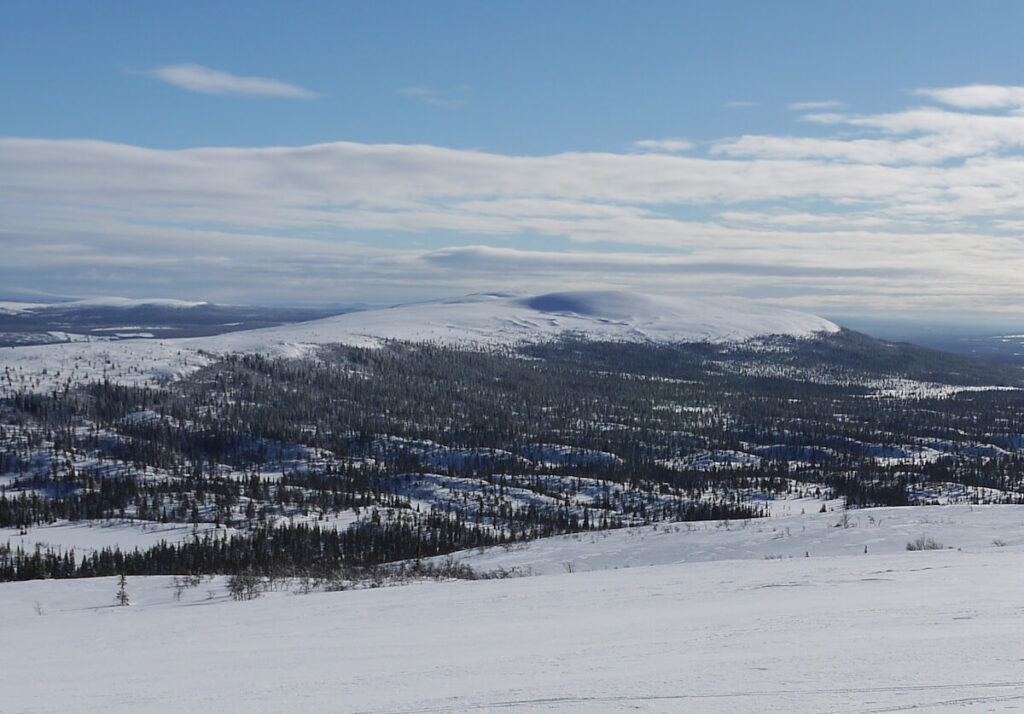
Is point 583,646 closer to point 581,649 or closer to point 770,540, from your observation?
point 581,649

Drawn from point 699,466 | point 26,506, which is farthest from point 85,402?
point 699,466

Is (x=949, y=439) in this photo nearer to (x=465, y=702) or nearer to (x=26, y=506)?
(x=26, y=506)

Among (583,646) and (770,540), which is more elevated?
(583,646)

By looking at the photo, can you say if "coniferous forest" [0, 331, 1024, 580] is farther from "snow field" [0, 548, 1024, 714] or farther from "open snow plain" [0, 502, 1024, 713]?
"snow field" [0, 548, 1024, 714]

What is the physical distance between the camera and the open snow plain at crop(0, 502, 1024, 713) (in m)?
7.93

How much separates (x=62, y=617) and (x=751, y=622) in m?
18.7

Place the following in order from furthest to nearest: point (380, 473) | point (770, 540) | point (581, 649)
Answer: point (380, 473) < point (770, 540) < point (581, 649)

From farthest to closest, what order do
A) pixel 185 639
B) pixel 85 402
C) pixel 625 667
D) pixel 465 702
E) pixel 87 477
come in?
1. pixel 85 402
2. pixel 87 477
3. pixel 185 639
4. pixel 625 667
5. pixel 465 702

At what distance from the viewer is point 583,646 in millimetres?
10914

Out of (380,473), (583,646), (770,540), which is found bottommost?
(380,473)

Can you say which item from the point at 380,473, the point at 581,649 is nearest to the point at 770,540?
the point at 581,649

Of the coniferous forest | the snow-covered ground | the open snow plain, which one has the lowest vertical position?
the coniferous forest

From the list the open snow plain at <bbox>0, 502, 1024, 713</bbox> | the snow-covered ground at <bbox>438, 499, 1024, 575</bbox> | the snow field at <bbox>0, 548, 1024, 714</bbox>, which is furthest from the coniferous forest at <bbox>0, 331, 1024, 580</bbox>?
the snow field at <bbox>0, 548, 1024, 714</bbox>

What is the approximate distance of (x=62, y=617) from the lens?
816 inches
